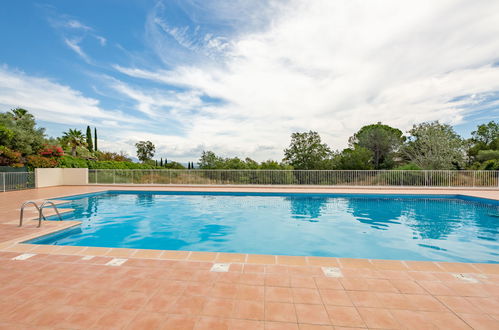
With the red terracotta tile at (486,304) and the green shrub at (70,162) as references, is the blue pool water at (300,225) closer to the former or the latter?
the red terracotta tile at (486,304)

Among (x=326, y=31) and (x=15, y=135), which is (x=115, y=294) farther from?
(x=15, y=135)

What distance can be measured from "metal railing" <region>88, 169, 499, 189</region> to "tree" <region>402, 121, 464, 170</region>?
19.3 feet

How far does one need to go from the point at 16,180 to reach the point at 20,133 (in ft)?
13.8

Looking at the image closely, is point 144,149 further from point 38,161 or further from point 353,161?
point 353,161

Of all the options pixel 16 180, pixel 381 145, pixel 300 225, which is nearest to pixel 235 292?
pixel 300 225

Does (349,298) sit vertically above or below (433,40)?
below

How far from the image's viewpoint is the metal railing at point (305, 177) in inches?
551

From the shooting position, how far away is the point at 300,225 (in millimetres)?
7270

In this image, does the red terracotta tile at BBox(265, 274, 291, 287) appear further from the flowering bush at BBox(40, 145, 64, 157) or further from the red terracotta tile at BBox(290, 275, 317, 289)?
the flowering bush at BBox(40, 145, 64, 157)

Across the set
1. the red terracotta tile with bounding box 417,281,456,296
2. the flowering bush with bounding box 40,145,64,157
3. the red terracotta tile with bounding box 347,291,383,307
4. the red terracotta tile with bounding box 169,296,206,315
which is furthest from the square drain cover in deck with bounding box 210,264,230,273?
the flowering bush with bounding box 40,145,64,157

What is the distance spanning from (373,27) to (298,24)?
234 cm

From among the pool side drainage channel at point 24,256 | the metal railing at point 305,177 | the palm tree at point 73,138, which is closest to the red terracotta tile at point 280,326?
the pool side drainage channel at point 24,256

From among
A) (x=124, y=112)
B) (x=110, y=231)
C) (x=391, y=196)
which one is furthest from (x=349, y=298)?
(x=124, y=112)

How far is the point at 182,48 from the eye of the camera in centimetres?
1141
